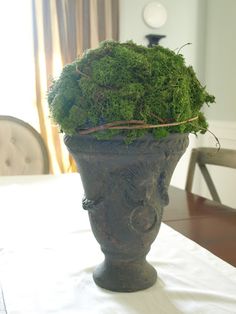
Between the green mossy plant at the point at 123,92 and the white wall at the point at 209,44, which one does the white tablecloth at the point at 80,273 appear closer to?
the green mossy plant at the point at 123,92

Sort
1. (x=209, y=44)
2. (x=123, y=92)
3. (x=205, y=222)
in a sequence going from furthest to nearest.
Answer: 1. (x=209, y=44)
2. (x=205, y=222)
3. (x=123, y=92)

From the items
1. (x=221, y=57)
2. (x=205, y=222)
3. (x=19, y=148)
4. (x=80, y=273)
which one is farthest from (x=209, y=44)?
(x=80, y=273)

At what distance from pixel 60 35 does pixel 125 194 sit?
2462 mm

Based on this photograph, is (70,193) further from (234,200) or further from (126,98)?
(234,200)

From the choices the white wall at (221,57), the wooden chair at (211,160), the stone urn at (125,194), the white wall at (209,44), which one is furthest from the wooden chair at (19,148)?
the white wall at (221,57)

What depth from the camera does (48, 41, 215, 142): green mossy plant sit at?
55 centimetres

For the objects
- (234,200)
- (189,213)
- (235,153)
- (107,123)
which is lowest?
(234,200)

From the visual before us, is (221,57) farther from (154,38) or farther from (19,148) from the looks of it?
(19,148)

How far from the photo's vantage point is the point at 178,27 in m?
3.24

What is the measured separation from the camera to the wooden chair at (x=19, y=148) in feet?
6.32

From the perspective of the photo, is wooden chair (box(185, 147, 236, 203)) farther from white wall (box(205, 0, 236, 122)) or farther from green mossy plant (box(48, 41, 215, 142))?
white wall (box(205, 0, 236, 122))

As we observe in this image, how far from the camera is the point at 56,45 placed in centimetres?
284

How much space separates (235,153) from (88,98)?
1.12 meters

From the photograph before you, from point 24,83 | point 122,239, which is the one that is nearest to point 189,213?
point 122,239
